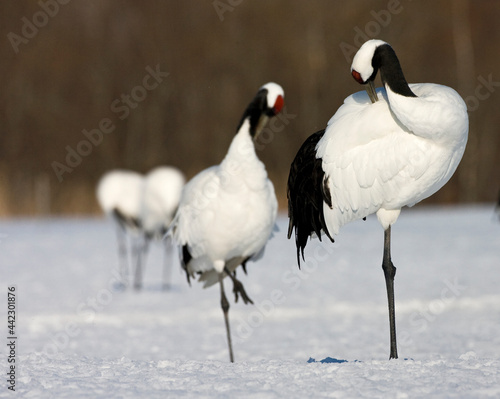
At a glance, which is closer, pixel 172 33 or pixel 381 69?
pixel 381 69

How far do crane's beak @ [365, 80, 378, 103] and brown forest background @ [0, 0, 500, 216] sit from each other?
16.9 meters

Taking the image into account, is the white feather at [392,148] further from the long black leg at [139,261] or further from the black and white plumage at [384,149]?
the long black leg at [139,261]

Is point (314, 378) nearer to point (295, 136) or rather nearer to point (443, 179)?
point (443, 179)

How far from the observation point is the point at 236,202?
18.1 feet

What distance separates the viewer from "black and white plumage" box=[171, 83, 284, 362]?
217 inches

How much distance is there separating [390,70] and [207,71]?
64.6 feet

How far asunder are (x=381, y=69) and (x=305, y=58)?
63.8ft

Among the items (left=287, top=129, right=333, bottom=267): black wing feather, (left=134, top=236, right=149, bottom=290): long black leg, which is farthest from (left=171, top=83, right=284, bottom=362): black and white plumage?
(left=134, top=236, right=149, bottom=290): long black leg

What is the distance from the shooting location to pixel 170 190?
1112 centimetres

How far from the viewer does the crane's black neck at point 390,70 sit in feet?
13.6

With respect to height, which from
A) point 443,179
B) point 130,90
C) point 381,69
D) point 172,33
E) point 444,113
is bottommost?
point 443,179

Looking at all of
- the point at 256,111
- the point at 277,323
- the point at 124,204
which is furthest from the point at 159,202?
the point at 256,111

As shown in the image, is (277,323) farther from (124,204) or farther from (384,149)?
(124,204)

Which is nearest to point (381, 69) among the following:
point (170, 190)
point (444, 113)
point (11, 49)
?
point (444, 113)
